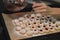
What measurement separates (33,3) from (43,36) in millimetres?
408

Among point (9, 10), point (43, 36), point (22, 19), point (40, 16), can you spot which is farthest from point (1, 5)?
point (43, 36)

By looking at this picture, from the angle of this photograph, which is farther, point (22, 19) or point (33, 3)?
point (33, 3)

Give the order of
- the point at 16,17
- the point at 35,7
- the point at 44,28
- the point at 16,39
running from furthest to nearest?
the point at 35,7
the point at 16,17
the point at 44,28
the point at 16,39

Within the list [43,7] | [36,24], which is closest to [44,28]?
[36,24]

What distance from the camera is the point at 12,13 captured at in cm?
99

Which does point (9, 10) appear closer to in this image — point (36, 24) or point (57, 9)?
point (36, 24)

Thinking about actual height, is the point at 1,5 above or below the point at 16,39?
above

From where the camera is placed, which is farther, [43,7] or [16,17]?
[43,7]

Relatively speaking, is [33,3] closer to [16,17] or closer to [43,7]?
[43,7]

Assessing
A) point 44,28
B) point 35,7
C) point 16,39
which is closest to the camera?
point 16,39

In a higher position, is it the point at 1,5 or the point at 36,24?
the point at 1,5

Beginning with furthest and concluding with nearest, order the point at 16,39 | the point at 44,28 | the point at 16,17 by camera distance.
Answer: the point at 16,17 < the point at 44,28 < the point at 16,39

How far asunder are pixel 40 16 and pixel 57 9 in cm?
25

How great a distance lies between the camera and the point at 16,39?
707mm
